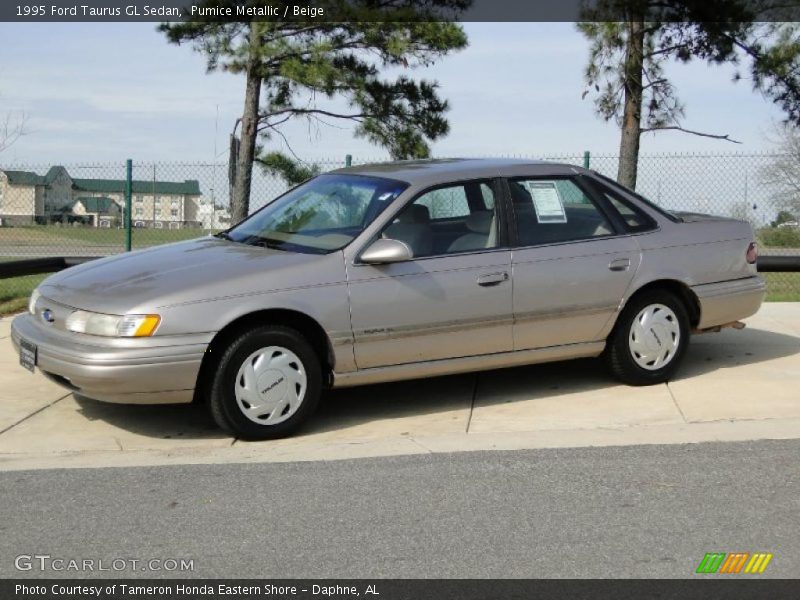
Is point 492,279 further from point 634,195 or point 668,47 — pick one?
point 668,47

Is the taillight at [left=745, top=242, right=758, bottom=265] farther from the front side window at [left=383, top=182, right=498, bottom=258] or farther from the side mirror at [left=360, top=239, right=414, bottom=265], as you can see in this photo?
the side mirror at [left=360, top=239, right=414, bottom=265]

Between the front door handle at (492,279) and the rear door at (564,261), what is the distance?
9 centimetres

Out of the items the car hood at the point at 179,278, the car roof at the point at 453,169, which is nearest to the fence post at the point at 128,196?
the car roof at the point at 453,169

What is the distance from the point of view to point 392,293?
22.0 ft

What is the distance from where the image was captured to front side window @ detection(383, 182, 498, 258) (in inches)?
273

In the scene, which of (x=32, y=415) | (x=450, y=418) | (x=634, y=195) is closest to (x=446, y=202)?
(x=450, y=418)

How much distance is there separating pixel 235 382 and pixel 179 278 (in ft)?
2.24

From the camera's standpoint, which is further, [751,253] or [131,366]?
[751,253]

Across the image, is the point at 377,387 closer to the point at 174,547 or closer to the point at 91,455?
the point at 91,455

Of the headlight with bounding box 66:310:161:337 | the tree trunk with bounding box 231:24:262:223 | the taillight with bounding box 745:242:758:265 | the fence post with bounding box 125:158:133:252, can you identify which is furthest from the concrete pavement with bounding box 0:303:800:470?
the tree trunk with bounding box 231:24:262:223

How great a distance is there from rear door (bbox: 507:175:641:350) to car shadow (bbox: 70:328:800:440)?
57 cm

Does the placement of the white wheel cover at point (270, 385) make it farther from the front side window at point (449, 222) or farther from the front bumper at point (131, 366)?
the front side window at point (449, 222)

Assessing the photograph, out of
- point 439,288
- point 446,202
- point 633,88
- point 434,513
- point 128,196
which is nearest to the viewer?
point 434,513
